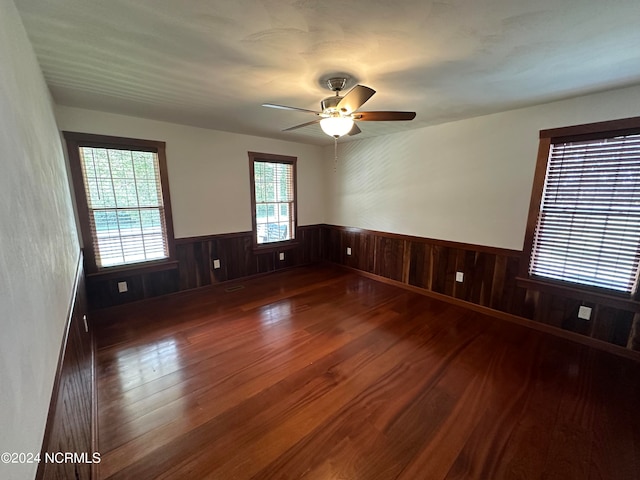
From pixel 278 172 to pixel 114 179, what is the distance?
2.48m

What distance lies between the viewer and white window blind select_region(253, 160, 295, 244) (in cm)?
472

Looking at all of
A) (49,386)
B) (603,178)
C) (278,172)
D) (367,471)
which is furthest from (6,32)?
(603,178)

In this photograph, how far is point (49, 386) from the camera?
899 mm

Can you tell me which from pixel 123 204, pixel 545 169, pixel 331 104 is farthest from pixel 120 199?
pixel 545 169

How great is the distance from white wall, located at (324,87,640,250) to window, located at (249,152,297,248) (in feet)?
4.00

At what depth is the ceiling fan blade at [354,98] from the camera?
6.16 feet

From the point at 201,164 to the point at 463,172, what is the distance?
374 centimetres

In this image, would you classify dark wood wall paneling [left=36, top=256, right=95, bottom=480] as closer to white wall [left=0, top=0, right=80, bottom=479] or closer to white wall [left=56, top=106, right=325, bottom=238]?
white wall [left=0, top=0, right=80, bottom=479]

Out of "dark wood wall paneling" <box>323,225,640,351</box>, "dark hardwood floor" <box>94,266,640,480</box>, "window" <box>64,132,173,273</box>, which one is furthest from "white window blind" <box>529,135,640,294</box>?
"window" <box>64,132,173,273</box>

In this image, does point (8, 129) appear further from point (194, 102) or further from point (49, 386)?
point (194, 102)

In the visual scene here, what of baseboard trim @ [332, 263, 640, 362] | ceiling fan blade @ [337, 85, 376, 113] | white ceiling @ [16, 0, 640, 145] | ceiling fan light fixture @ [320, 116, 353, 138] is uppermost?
white ceiling @ [16, 0, 640, 145]

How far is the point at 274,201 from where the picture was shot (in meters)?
4.95

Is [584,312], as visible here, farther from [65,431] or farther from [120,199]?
[120,199]

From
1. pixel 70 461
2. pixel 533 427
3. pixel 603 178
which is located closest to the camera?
pixel 70 461
